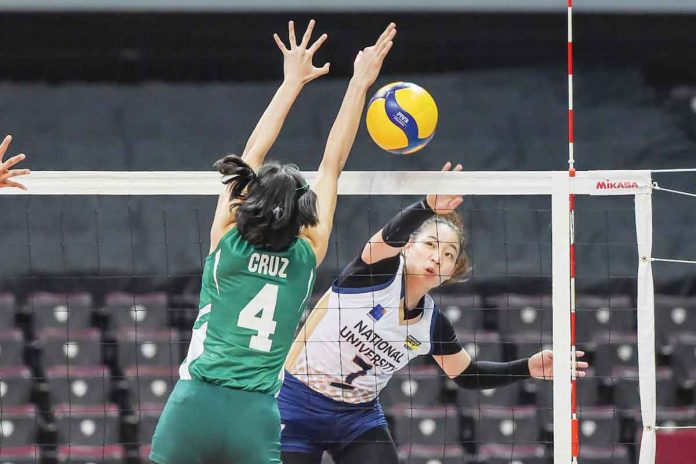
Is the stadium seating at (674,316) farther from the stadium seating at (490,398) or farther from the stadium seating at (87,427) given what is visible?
the stadium seating at (87,427)

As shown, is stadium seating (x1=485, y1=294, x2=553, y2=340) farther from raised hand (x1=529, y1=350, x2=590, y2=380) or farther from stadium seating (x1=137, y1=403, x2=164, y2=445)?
raised hand (x1=529, y1=350, x2=590, y2=380)

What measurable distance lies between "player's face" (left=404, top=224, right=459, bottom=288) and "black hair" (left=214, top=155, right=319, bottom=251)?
A: 1.68 metres

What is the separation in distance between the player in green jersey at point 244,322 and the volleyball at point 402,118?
3.27ft

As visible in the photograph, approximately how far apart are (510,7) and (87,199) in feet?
13.8

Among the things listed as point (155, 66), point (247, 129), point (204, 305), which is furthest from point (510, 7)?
point (204, 305)

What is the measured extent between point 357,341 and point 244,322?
5.93ft

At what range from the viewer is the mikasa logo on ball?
→ 15.8 feet

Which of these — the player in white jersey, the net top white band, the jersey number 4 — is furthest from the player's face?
the jersey number 4

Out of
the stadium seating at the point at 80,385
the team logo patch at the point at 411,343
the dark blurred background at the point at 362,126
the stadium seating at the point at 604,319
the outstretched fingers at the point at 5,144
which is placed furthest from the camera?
the dark blurred background at the point at 362,126

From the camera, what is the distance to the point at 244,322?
382 centimetres

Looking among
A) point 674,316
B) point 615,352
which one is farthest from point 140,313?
point 674,316

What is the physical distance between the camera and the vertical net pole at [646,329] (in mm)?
5172

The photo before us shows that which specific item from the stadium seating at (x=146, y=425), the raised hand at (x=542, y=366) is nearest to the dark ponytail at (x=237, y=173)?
the raised hand at (x=542, y=366)

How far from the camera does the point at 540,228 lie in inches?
387
